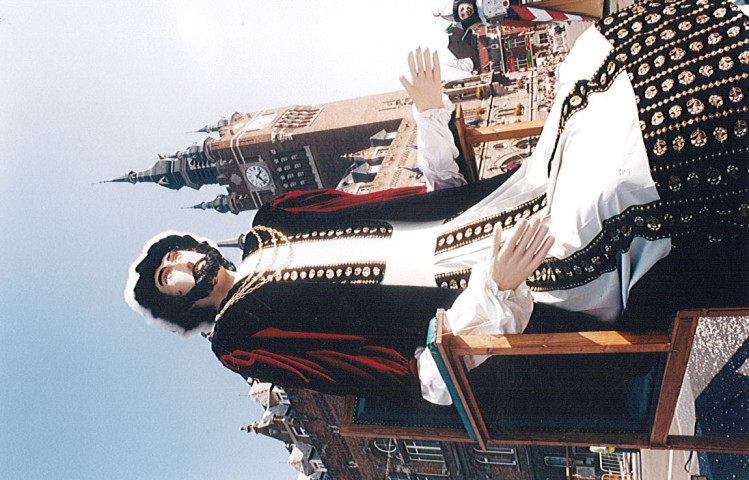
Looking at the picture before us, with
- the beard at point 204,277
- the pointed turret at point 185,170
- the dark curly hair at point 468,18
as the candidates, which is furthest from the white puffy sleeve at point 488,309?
the pointed turret at point 185,170

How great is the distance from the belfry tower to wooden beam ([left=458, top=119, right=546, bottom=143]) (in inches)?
772

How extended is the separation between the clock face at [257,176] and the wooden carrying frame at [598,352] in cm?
2446

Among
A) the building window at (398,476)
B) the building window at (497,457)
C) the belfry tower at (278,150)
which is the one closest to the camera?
the building window at (497,457)

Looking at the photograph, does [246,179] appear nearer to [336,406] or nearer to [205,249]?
[336,406]

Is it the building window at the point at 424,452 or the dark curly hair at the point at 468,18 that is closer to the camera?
the dark curly hair at the point at 468,18

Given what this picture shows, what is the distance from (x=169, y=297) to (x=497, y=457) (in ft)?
56.2

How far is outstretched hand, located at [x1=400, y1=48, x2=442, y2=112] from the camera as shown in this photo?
3.69 metres

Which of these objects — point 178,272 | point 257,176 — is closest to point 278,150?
point 257,176

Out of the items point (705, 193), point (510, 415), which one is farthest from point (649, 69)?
point (510, 415)

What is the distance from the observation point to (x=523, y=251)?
2.55m

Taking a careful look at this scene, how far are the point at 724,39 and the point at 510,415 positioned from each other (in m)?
2.67

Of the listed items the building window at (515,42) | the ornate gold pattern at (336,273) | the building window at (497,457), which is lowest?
the building window at (497,457)

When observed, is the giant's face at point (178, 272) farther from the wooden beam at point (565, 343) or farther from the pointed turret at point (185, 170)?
the pointed turret at point (185, 170)

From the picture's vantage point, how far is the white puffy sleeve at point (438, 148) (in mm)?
3879
